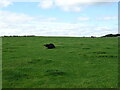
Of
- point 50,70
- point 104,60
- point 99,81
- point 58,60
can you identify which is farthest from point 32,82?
point 104,60

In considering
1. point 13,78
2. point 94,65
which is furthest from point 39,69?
point 94,65

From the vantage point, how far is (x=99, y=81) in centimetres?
1450

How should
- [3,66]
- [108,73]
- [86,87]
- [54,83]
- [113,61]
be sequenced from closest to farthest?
[86,87] < [54,83] < [108,73] < [3,66] < [113,61]

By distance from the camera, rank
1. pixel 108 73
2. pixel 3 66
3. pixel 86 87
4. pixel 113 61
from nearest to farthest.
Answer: pixel 86 87 → pixel 108 73 → pixel 3 66 → pixel 113 61

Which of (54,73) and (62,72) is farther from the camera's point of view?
(62,72)

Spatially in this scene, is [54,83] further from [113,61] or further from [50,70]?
[113,61]

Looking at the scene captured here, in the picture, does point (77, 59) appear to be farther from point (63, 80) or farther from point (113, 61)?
point (63, 80)

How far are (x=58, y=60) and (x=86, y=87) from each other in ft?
25.3

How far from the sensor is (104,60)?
21.1 meters

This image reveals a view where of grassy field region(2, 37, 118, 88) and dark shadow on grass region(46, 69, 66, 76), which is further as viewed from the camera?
dark shadow on grass region(46, 69, 66, 76)

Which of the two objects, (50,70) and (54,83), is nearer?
(54,83)

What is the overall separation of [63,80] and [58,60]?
19.9ft

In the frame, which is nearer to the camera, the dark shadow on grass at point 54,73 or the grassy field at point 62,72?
the grassy field at point 62,72

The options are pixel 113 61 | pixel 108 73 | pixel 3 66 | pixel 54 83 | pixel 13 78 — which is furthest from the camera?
pixel 113 61
